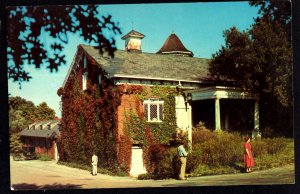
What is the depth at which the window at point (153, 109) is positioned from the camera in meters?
12.6

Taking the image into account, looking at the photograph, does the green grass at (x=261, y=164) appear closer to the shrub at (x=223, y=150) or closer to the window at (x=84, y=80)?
the shrub at (x=223, y=150)

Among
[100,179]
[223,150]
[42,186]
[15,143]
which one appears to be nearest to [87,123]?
[100,179]

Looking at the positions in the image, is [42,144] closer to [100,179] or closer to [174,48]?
[100,179]

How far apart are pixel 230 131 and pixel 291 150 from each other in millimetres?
1794

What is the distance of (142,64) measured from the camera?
12.6 metres

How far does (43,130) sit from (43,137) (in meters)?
0.22

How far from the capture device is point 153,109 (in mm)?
12789

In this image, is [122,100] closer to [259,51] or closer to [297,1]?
[259,51]

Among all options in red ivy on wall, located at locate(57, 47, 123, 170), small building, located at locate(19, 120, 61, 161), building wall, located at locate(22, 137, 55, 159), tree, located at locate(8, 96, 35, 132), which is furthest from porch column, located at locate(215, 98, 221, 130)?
tree, located at locate(8, 96, 35, 132)

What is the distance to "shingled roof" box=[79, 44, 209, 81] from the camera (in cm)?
1239

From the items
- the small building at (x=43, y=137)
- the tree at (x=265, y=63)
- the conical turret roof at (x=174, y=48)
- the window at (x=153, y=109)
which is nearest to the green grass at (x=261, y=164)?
the tree at (x=265, y=63)

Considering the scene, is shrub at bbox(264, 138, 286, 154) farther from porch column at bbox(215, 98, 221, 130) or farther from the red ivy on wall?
Answer: the red ivy on wall

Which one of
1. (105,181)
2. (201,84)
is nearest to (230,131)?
(201,84)

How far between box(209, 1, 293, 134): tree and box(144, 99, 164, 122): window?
6.27ft
